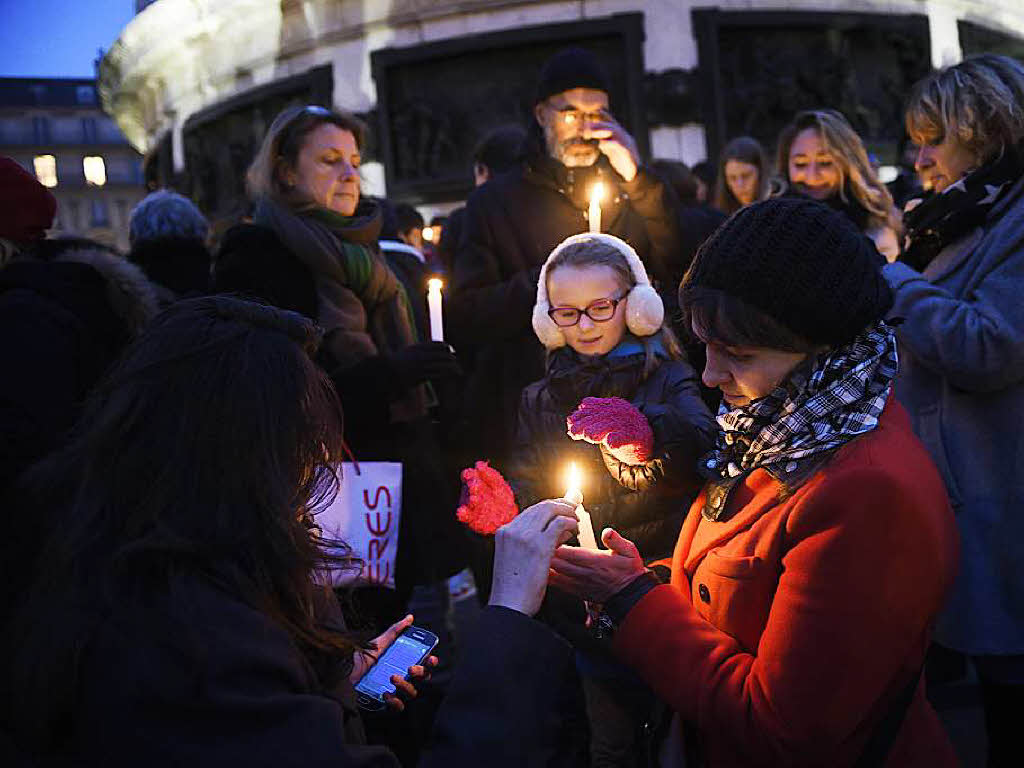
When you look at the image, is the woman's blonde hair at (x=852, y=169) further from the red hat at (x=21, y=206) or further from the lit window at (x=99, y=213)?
the lit window at (x=99, y=213)

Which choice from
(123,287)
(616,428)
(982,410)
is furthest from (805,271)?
(123,287)

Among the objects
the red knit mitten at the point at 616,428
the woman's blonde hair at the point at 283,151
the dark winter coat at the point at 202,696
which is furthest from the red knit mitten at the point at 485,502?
the woman's blonde hair at the point at 283,151

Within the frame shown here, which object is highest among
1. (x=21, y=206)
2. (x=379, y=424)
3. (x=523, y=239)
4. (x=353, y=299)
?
(x=21, y=206)

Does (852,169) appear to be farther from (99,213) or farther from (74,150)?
(74,150)

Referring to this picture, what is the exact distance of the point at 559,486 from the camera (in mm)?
2816

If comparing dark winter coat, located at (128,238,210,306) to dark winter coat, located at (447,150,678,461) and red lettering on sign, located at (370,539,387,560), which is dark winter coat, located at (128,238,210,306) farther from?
red lettering on sign, located at (370,539,387,560)

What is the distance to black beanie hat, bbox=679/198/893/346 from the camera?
1.67 meters

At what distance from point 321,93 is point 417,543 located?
834cm

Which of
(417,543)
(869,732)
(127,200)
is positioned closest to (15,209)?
(417,543)

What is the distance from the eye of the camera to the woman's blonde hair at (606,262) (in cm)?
294

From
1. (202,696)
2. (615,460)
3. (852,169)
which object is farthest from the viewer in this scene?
(852,169)

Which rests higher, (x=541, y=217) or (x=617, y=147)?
(x=617, y=147)

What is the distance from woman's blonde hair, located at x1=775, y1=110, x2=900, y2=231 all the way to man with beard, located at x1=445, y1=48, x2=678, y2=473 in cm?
86

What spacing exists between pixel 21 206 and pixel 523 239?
183 cm
